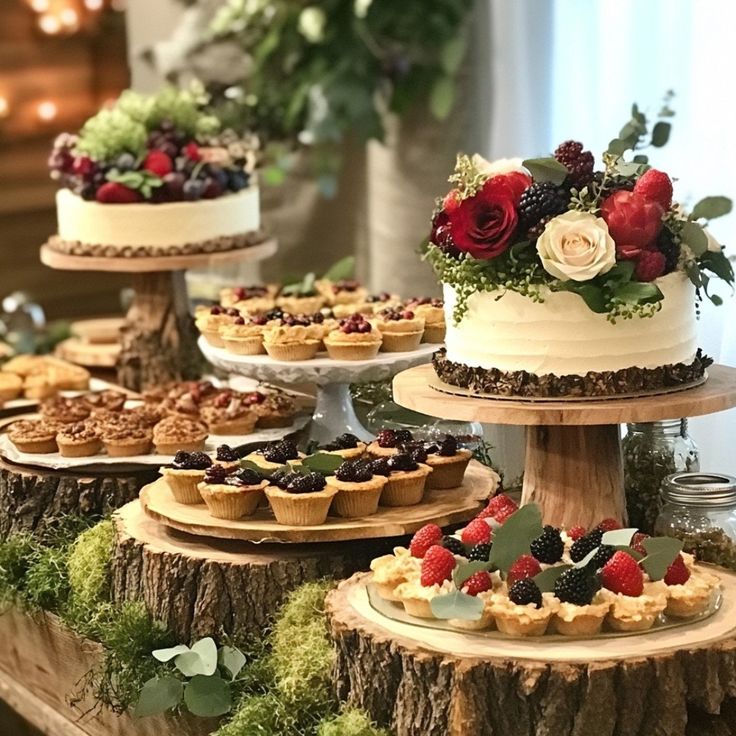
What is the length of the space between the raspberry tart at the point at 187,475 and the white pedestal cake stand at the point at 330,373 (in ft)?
1.10

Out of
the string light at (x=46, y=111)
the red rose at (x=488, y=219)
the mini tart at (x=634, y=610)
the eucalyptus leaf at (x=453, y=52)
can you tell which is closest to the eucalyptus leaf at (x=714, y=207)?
the red rose at (x=488, y=219)

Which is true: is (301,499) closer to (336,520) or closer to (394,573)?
(336,520)

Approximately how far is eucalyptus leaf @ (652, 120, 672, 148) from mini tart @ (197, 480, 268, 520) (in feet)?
3.65

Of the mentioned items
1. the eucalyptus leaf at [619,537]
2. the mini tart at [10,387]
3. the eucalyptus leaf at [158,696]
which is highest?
the eucalyptus leaf at [619,537]

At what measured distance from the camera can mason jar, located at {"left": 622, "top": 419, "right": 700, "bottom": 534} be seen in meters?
2.67

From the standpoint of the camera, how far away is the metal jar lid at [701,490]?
7.84 ft

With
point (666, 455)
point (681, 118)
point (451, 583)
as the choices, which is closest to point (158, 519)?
point (451, 583)

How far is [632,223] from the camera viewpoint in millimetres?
2209

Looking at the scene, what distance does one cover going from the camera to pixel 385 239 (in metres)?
5.01

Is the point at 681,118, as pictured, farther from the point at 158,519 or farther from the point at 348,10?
the point at 348,10

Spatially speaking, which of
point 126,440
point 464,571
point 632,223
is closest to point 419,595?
point 464,571

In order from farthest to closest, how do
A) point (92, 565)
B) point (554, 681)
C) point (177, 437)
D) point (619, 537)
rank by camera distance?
point (177, 437) < point (92, 565) < point (619, 537) < point (554, 681)

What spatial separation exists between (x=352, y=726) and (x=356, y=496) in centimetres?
48

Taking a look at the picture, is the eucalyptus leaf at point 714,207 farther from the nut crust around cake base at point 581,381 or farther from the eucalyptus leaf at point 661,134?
the eucalyptus leaf at point 661,134
